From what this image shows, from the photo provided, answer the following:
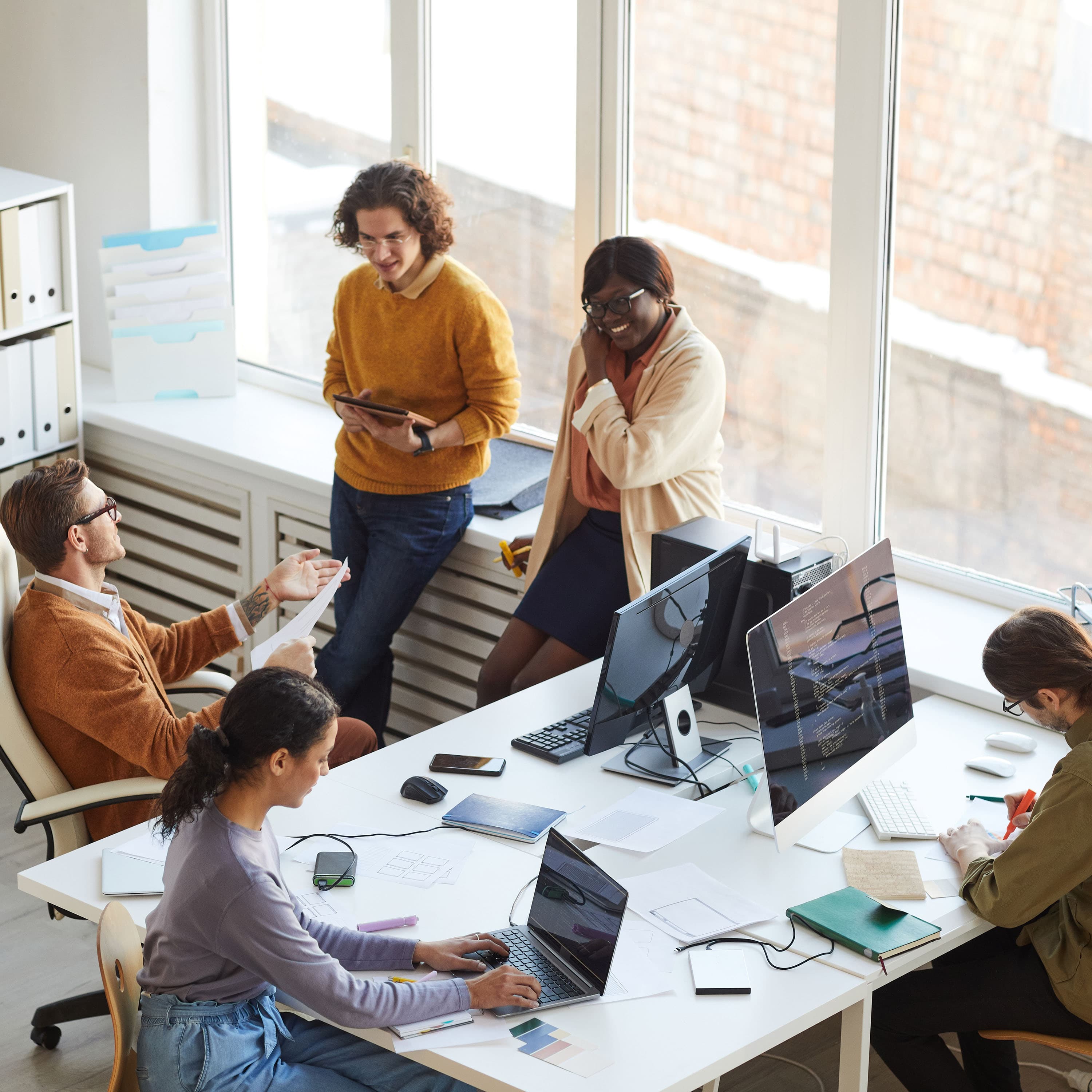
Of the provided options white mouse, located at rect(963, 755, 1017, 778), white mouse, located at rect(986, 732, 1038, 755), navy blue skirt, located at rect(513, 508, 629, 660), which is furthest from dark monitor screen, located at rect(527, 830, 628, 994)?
navy blue skirt, located at rect(513, 508, 629, 660)

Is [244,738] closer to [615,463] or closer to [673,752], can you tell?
[673,752]

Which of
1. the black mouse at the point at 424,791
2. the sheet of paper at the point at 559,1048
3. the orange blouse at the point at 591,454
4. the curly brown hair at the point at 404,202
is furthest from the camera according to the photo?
the curly brown hair at the point at 404,202

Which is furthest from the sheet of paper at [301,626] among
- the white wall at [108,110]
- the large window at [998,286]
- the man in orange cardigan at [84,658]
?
the white wall at [108,110]

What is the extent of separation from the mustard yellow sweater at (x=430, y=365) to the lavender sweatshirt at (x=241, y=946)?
175 cm

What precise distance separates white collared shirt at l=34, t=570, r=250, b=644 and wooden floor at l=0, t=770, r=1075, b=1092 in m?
0.83

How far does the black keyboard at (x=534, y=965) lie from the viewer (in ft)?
6.66

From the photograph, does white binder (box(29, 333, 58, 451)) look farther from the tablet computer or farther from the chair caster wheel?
the chair caster wheel

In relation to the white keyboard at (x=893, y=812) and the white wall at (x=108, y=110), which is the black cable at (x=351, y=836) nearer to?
the white keyboard at (x=893, y=812)

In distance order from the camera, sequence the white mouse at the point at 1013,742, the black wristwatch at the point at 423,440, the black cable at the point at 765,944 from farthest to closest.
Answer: the black wristwatch at the point at 423,440 → the white mouse at the point at 1013,742 → the black cable at the point at 765,944

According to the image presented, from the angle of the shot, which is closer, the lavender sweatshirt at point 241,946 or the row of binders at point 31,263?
the lavender sweatshirt at point 241,946

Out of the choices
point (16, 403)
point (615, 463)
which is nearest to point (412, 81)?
point (16, 403)

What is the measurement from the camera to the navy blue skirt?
3.37m

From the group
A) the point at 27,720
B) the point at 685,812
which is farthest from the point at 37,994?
the point at 685,812

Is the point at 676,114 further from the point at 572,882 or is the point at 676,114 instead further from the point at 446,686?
the point at 572,882
